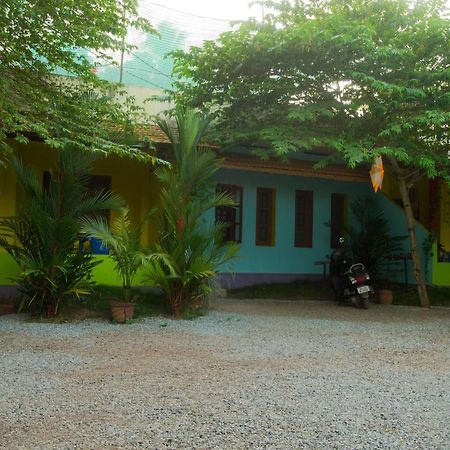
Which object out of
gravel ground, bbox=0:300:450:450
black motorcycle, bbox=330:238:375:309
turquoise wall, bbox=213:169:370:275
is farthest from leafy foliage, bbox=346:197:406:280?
gravel ground, bbox=0:300:450:450

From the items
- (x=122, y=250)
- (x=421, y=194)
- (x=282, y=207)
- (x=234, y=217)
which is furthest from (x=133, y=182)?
(x=421, y=194)

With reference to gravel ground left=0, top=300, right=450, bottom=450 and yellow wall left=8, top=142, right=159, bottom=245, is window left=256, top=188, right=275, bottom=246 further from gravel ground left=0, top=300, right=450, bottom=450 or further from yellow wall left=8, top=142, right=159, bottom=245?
gravel ground left=0, top=300, right=450, bottom=450

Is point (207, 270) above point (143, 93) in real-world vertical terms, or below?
below

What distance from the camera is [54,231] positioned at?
7637mm

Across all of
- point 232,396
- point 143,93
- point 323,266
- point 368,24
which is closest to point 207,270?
point 232,396

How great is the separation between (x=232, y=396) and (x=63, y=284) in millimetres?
4190

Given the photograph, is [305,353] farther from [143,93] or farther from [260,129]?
[143,93]

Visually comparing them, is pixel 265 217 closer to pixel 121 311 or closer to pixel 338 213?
pixel 338 213

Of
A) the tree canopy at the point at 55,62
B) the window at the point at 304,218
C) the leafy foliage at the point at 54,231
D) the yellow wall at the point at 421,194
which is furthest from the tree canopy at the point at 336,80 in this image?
the yellow wall at the point at 421,194

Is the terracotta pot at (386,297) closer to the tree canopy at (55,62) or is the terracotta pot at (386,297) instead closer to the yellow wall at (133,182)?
the yellow wall at (133,182)

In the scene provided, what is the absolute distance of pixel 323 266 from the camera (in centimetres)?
1285

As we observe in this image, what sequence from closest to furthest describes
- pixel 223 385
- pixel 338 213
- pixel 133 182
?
pixel 223 385
pixel 133 182
pixel 338 213

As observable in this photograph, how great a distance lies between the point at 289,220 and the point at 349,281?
2983 millimetres

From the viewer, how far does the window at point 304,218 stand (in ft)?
42.1
